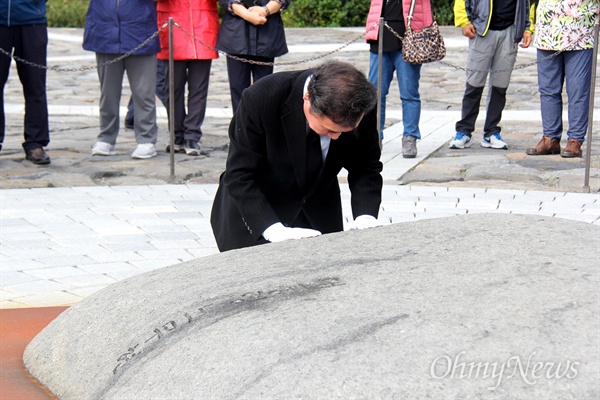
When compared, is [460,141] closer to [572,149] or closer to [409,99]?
[409,99]

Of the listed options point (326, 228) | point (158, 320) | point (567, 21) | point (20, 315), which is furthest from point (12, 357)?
point (567, 21)

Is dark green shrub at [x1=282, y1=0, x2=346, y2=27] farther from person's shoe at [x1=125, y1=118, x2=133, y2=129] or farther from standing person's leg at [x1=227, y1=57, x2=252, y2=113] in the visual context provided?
standing person's leg at [x1=227, y1=57, x2=252, y2=113]

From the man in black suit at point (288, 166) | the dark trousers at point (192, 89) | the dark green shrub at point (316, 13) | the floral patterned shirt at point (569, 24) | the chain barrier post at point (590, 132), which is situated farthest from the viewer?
the dark green shrub at point (316, 13)

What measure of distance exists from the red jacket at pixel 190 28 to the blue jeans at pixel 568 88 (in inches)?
110

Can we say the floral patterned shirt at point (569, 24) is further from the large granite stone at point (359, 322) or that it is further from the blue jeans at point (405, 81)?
the large granite stone at point (359, 322)

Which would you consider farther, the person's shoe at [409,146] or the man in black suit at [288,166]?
the person's shoe at [409,146]

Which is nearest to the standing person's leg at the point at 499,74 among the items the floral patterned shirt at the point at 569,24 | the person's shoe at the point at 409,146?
the floral patterned shirt at the point at 569,24

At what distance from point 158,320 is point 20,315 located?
1343mm

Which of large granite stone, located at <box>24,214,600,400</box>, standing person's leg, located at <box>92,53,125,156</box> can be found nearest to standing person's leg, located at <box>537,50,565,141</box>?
standing person's leg, located at <box>92,53,125,156</box>

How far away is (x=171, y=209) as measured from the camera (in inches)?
257

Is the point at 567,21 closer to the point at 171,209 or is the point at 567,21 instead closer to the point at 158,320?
the point at 171,209

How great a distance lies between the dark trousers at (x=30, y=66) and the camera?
7637mm

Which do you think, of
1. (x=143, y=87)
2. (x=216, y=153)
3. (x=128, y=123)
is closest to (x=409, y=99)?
(x=216, y=153)

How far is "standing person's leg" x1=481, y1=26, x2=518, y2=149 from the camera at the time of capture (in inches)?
329
